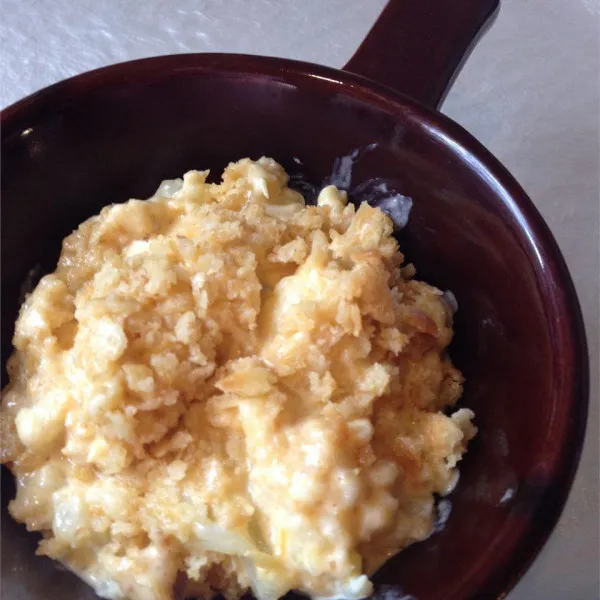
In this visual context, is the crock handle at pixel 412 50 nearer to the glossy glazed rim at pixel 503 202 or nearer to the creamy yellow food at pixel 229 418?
the glossy glazed rim at pixel 503 202

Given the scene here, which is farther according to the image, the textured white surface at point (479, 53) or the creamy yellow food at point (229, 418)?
the textured white surface at point (479, 53)

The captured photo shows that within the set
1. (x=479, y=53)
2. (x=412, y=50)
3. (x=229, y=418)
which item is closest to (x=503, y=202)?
(x=412, y=50)

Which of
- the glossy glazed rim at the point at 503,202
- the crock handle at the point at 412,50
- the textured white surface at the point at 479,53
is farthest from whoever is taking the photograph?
the textured white surface at the point at 479,53

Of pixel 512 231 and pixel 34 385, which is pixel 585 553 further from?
pixel 34 385

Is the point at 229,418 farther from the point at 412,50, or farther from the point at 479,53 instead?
the point at 479,53

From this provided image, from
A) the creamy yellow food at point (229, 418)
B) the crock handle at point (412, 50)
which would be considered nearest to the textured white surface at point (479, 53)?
the crock handle at point (412, 50)

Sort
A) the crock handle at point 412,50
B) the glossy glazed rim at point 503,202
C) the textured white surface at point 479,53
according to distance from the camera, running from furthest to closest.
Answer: the textured white surface at point 479,53 → the crock handle at point 412,50 → the glossy glazed rim at point 503,202
